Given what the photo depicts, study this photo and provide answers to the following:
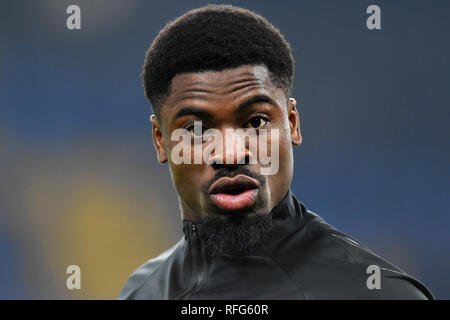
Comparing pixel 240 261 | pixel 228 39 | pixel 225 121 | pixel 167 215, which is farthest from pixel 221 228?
pixel 167 215

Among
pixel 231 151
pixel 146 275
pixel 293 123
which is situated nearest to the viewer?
pixel 231 151

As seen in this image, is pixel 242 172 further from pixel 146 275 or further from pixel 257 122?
pixel 146 275

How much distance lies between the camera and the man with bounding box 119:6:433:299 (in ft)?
6.08

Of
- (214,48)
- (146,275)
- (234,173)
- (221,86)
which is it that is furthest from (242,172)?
(146,275)

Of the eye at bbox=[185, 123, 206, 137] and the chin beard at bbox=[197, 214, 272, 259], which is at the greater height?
the eye at bbox=[185, 123, 206, 137]

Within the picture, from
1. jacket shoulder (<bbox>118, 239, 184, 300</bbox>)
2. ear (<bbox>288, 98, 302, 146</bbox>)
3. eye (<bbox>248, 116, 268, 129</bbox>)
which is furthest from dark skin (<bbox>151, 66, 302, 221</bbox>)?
jacket shoulder (<bbox>118, 239, 184, 300</bbox>)

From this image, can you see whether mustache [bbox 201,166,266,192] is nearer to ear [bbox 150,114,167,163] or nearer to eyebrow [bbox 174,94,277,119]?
eyebrow [bbox 174,94,277,119]

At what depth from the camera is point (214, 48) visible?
74.4 inches

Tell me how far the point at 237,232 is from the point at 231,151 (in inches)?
10.6

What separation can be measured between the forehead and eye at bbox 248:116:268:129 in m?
0.08

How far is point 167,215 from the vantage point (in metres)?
4.46

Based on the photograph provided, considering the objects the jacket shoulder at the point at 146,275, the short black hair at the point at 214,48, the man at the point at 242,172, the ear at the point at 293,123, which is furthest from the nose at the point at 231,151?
the jacket shoulder at the point at 146,275

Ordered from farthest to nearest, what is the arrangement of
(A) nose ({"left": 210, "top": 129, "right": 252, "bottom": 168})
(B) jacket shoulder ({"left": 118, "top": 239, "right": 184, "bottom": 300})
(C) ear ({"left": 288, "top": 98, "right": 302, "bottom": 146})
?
(B) jacket shoulder ({"left": 118, "top": 239, "right": 184, "bottom": 300}) < (C) ear ({"left": 288, "top": 98, "right": 302, "bottom": 146}) < (A) nose ({"left": 210, "top": 129, "right": 252, "bottom": 168})
